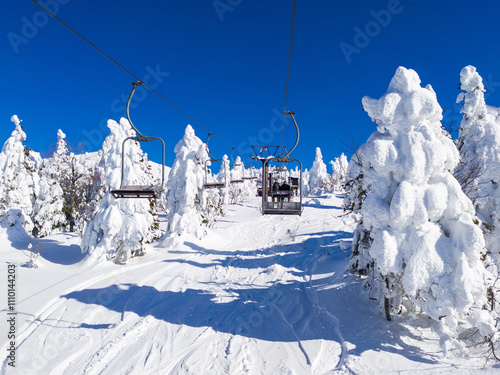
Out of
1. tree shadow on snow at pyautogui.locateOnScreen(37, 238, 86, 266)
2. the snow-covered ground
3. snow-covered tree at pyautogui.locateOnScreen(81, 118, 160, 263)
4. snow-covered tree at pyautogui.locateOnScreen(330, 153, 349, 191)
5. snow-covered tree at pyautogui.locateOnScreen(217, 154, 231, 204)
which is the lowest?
the snow-covered ground

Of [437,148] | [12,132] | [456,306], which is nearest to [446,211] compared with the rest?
[437,148]

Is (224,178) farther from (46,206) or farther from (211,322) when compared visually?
(211,322)

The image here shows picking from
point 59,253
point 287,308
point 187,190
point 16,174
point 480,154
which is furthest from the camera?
point 16,174

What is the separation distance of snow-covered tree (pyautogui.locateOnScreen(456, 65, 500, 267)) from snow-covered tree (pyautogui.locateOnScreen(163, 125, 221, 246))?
17267 millimetres

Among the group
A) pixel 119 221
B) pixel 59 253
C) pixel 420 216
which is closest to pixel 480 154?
pixel 420 216

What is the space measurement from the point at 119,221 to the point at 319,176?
67.1m

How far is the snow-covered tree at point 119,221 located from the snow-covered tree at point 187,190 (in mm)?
2599

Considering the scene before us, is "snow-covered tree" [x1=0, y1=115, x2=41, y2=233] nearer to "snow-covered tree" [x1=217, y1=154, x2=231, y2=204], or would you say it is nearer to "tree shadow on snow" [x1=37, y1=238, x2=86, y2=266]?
"tree shadow on snow" [x1=37, y1=238, x2=86, y2=266]

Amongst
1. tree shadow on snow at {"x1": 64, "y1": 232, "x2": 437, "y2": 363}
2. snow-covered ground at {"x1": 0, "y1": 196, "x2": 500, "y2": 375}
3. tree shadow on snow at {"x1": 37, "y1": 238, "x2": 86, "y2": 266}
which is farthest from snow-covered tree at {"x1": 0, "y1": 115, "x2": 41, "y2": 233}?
tree shadow on snow at {"x1": 64, "y1": 232, "x2": 437, "y2": 363}

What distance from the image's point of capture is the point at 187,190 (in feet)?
72.7

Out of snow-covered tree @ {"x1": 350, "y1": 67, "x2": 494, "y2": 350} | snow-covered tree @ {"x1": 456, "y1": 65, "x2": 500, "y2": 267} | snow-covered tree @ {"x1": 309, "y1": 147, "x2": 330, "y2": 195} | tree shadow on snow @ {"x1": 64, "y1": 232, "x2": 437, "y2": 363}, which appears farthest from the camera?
snow-covered tree @ {"x1": 309, "y1": 147, "x2": 330, "y2": 195}

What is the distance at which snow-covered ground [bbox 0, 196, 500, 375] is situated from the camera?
7703 mm

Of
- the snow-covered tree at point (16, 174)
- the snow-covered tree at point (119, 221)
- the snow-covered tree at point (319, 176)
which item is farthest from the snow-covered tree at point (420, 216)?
the snow-covered tree at point (319, 176)

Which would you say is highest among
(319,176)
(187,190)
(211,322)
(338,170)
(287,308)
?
(338,170)
